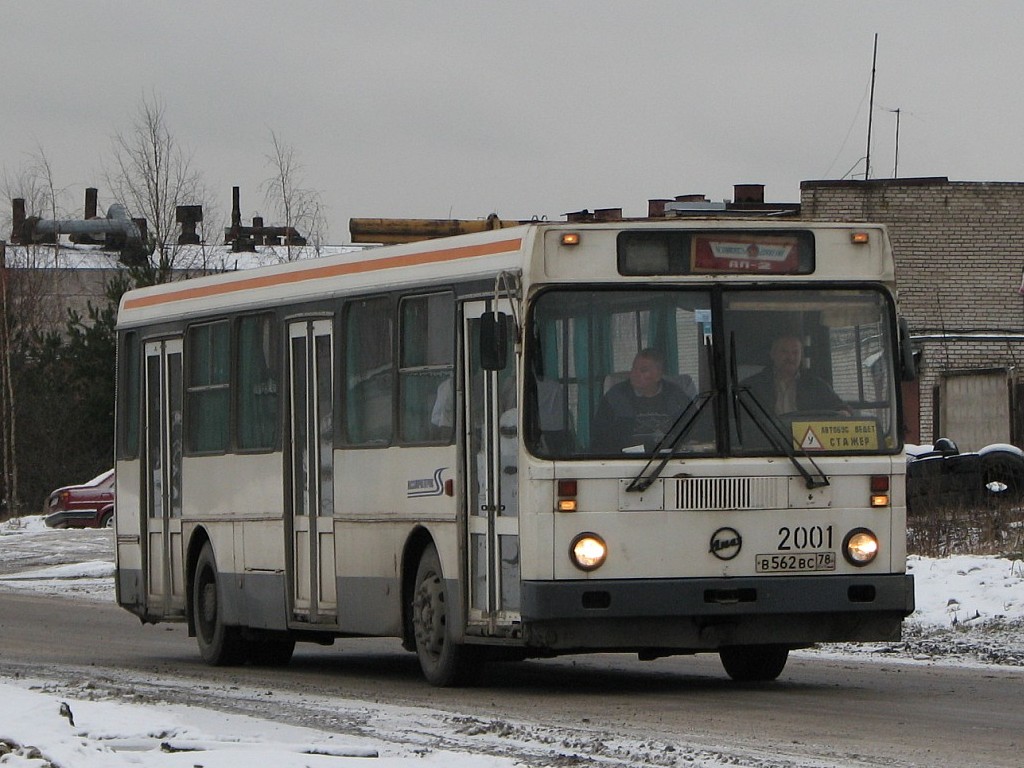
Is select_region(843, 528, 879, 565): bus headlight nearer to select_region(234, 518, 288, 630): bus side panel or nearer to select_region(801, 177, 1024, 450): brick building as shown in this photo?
select_region(234, 518, 288, 630): bus side panel

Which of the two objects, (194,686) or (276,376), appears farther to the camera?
(276,376)

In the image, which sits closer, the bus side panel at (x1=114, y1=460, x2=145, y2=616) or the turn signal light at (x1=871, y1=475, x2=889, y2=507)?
the turn signal light at (x1=871, y1=475, x2=889, y2=507)

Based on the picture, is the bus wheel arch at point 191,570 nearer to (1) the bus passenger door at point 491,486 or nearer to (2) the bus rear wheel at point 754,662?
(1) the bus passenger door at point 491,486

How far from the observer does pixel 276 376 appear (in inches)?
600

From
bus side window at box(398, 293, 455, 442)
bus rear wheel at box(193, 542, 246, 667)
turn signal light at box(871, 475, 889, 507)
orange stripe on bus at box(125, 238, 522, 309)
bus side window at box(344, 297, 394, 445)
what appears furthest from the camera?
bus rear wheel at box(193, 542, 246, 667)

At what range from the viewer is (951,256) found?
4694 centimetres

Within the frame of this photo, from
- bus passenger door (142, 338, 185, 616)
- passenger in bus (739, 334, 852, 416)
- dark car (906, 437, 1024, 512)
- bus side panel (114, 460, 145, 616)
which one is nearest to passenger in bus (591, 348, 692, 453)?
passenger in bus (739, 334, 852, 416)

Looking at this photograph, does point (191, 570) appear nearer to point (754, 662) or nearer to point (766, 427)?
point (754, 662)

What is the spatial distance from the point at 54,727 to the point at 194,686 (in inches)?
174

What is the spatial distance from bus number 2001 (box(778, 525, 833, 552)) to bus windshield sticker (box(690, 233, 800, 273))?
143 cm

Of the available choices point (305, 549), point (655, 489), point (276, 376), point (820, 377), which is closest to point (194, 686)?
point (305, 549)

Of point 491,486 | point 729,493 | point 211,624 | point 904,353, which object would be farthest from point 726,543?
point 211,624

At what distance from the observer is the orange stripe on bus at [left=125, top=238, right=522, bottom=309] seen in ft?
41.4

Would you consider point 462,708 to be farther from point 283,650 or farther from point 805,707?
point 283,650
